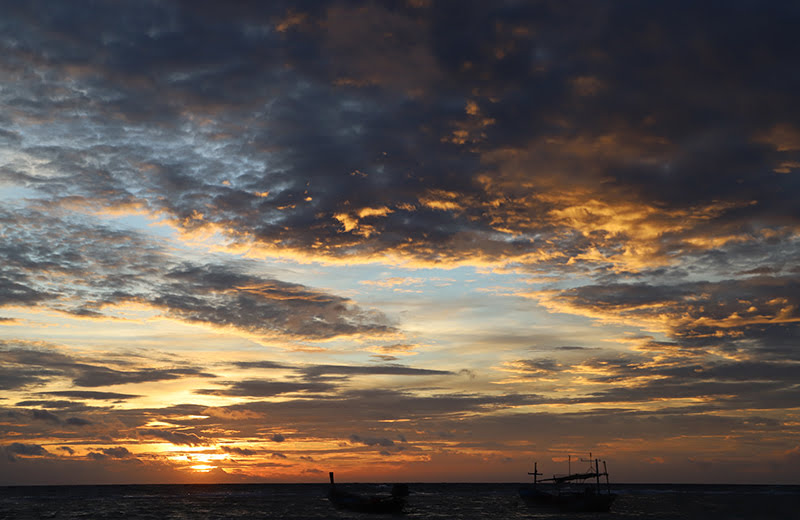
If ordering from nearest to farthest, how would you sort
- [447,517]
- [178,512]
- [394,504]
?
[394,504] < [447,517] < [178,512]

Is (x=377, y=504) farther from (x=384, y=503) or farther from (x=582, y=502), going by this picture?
(x=582, y=502)

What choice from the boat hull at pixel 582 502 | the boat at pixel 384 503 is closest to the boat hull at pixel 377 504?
the boat at pixel 384 503

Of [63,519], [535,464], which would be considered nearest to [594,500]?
[535,464]

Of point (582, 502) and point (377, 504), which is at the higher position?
point (582, 502)

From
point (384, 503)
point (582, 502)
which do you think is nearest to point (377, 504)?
point (384, 503)

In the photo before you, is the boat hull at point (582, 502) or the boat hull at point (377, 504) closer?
the boat hull at point (377, 504)

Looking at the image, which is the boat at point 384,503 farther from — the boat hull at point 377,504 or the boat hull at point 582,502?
the boat hull at point 582,502

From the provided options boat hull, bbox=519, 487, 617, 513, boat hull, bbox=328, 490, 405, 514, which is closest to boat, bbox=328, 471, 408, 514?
boat hull, bbox=328, 490, 405, 514

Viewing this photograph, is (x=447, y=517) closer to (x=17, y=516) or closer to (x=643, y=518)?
(x=643, y=518)

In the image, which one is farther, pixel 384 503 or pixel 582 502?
pixel 582 502

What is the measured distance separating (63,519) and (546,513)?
97.5 meters

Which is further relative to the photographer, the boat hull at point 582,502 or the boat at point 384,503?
the boat hull at point 582,502

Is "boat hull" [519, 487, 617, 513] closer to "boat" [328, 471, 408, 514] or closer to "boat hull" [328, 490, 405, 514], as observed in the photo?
"boat" [328, 471, 408, 514]

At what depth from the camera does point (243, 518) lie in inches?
4966
